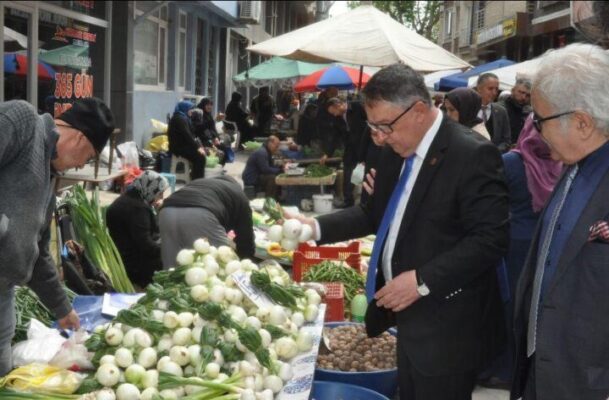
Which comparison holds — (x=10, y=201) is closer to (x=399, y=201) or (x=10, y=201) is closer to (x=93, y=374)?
(x=93, y=374)

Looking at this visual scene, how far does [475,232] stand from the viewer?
112 inches

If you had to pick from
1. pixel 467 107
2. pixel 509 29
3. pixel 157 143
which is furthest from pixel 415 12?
pixel 467 107

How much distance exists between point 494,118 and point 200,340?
5.76 meters

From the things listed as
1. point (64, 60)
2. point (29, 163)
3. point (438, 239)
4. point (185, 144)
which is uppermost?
point (64, 60)

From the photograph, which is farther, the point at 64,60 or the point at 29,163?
the point at 64,60

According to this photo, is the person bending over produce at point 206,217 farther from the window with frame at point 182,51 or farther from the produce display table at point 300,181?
the window with frame at point 182,51

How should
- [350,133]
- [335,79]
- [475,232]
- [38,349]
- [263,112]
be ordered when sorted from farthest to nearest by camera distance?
[263,112], [335,79], [350,133], [38,349], [475,232]

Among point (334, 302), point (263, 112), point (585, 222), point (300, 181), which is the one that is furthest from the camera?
point (263, 112)

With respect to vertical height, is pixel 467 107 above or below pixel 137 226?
above

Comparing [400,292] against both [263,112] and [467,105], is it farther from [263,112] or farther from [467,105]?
[263,112]

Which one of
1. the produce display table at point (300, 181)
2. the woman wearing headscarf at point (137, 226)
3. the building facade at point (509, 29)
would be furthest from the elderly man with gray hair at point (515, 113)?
the building facade at point (509, 29)

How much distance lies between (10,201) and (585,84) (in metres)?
2.06

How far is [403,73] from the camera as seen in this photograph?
287cm

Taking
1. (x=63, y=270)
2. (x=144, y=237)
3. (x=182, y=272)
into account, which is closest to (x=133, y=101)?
(x=144, y=237)
